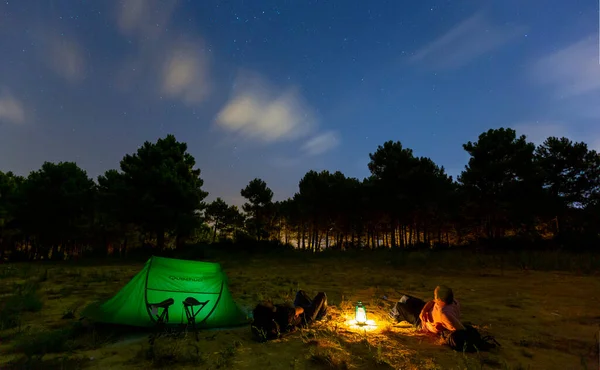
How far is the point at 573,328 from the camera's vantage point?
640 centimetres

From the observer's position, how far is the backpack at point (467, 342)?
16.7 feet

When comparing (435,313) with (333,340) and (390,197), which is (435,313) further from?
(390,197)

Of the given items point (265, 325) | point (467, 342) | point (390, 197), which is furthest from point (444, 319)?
point (390, 197)

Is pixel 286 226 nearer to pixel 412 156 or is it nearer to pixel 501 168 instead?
pixel 412 156

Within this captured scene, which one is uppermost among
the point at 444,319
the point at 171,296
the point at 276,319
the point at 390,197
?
the point at 390,197

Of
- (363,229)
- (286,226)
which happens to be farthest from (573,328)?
(286,226)

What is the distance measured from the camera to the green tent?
5.93 m

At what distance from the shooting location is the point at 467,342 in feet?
16.7

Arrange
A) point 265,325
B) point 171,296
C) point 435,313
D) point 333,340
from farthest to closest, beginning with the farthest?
point 171,296, point 435,313, point 265,325, point 333,340

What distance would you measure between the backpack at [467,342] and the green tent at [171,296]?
4.02 metres

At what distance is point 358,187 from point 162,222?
2307 centimetres

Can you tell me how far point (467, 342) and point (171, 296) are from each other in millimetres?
5304

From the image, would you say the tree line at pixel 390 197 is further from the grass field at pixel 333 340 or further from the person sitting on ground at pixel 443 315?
the person sitting on ground at pixel 443 315

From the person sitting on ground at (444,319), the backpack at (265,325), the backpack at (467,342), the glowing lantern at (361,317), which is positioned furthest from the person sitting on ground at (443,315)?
the backpack at (265,325)
